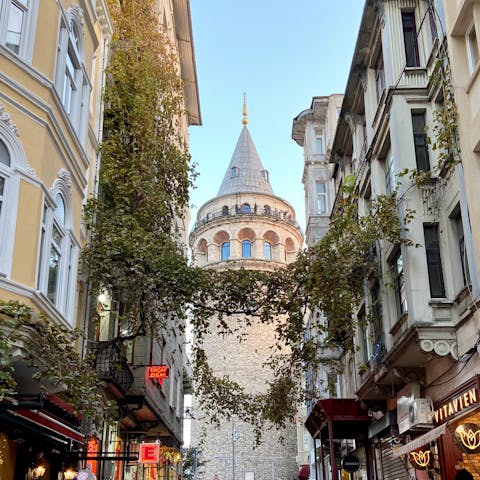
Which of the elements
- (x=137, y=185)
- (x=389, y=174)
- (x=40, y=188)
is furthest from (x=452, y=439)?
(x=137, y=185)

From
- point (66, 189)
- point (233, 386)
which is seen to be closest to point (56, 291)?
point (66, 189)

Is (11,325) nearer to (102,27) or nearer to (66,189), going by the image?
(66,189)

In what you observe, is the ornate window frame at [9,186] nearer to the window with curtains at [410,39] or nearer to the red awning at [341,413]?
Result: the window with curtains at [410,39]

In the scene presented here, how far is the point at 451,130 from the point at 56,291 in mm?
7651

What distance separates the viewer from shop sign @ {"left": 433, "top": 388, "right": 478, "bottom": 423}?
1201 centimetres

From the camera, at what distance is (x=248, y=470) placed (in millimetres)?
53594

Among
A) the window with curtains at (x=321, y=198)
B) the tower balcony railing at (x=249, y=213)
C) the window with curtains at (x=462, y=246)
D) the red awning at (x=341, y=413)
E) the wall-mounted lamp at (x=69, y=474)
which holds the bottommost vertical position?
the wall-mounted lamp at (x=69, y=474)

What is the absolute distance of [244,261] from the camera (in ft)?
195

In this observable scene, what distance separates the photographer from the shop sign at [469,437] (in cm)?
1119

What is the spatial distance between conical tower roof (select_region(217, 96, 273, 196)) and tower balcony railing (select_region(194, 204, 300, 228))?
1.74m

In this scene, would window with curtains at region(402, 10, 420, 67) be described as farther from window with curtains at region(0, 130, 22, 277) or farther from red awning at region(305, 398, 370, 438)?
window with curtains at region(0, 130, 22, 277)

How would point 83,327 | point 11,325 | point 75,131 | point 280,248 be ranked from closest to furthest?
point 11,325 → point 75,131 → point 83,327 → point 280,248

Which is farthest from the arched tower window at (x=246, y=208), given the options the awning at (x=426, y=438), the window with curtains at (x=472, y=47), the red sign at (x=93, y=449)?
the window with curtains at (x=472, y=47)

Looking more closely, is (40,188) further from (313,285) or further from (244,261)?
(244,261)
